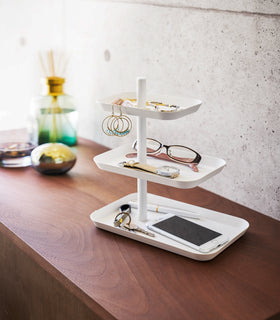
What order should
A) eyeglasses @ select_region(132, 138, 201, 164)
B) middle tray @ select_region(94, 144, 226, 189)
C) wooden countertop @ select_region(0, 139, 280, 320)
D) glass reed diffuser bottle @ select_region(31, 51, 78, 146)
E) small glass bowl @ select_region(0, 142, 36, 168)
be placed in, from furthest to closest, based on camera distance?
glass reed diffuser bottle @ select_region(31, 51, 78, 146) < small glass bowl @ select_region(0, 142, 36, 168) < eyeglasses @ select_region(132, 138, 201, 164) < middle tray @ select_region(94, 144, 226, 189) < wooden countertop @ select_region(0, 139, 280, 320)

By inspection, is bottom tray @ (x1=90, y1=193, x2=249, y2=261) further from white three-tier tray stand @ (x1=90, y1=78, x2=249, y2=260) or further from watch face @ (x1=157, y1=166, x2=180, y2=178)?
watch face @ (x1=157, y1=166, x2=180, y2=178)

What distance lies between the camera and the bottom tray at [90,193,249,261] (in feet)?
2.73

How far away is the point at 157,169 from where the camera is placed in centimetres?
85

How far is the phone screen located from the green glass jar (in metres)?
0.61

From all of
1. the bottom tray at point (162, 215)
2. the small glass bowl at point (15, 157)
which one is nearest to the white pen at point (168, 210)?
the bottom tray at point (162, 215)

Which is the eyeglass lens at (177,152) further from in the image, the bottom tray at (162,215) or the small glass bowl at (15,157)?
the small glass bowl at (15,157)

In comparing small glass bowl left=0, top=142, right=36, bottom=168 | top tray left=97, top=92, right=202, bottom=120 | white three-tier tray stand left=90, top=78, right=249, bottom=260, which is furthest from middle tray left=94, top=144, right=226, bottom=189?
small glass bowl left=0, top=142, right=36, bottom=168

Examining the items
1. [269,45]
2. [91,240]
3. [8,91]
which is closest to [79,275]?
[91,240]

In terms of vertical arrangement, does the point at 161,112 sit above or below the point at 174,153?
above

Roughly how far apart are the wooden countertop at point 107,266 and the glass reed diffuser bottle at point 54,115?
26 cm

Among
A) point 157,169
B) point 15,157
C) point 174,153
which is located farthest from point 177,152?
point 15,157

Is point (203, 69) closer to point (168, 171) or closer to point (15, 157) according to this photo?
point (168, 171)

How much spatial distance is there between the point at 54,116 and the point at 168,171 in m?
0.66

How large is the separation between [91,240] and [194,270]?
207mm
